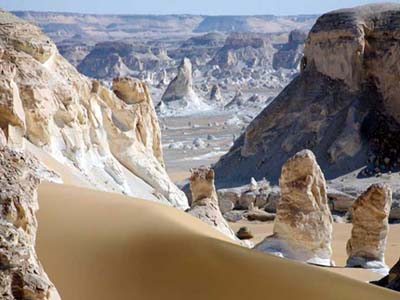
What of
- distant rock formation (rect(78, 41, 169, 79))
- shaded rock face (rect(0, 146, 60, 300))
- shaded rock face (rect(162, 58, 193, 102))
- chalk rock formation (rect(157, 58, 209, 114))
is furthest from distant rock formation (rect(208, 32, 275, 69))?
shaded rock face (rect(0, 146, 60, 300))

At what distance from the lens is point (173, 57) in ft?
451

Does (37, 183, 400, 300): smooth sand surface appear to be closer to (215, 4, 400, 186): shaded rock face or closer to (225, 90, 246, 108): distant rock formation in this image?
(215, 4, 400, 186): shaded rock face

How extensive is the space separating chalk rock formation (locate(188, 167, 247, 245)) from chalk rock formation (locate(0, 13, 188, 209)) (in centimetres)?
131

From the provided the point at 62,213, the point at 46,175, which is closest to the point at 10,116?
the point at 46,175

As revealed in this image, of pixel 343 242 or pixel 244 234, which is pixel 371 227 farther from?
pixel 244 234

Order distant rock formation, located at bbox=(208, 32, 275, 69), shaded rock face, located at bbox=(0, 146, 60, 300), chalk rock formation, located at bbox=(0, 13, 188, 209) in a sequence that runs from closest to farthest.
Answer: shaded rock face, located at bbox=(0, 146, 60, 300) → chalk rock formation, located at bbox=(0, 13, 188, 209) → distant rock formation, located at bbox=(208, 32, 275, 69)

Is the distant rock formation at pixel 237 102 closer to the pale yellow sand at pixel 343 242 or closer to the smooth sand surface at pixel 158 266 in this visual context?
the pale yellow sand at pixel 343 242

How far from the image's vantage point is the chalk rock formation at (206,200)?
49.0 feet

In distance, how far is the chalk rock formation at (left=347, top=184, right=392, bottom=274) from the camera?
15.5 meters

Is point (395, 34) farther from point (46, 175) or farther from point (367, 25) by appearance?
point (46, 175)

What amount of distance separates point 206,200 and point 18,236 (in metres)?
9.67

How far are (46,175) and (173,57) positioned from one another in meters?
126

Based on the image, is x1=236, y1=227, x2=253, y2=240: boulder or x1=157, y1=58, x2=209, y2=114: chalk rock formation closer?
x1=236, y1=227, x2=253, y2=240: boulder

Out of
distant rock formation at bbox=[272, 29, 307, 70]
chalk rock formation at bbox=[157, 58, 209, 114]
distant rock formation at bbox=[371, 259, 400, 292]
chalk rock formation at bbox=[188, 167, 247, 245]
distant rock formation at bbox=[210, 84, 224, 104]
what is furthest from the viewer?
distant rock formation at bbox=[272, 29, 307, 70]
